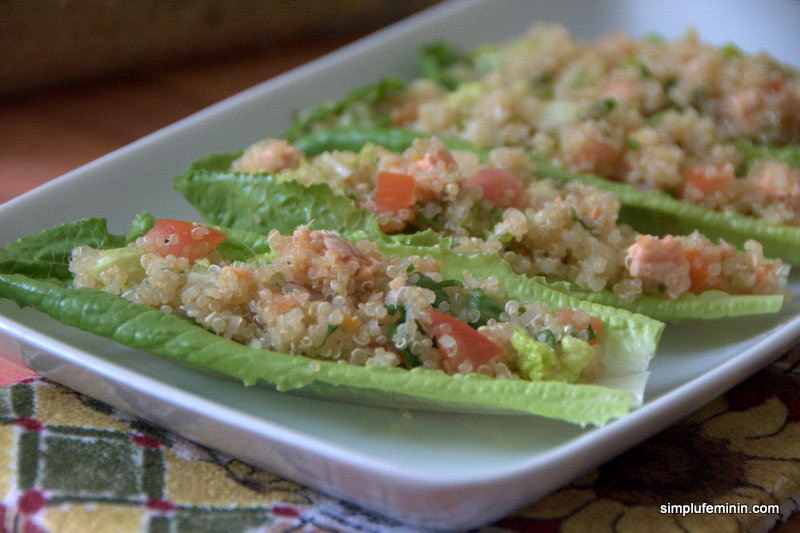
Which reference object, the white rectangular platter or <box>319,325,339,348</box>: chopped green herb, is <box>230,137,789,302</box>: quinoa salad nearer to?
the white rectangular platter

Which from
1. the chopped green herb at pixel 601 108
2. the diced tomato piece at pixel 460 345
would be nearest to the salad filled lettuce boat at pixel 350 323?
the diced tomato piece at pixel 460 345

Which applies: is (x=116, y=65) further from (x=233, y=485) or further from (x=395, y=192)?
(x=233, y=485)

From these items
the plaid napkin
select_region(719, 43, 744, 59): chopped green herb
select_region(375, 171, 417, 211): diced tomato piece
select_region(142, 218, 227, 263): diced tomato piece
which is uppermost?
select_region(719, 43, 744, 59): chopped green herb

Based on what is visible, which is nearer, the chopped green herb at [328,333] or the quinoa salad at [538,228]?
the chopped green herb at [328,333]

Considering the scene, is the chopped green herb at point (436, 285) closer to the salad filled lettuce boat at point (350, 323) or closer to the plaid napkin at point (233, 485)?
the salad filled lettuce boat at point (350, 323)

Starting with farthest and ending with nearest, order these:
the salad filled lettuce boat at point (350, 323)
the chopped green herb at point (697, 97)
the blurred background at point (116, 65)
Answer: the blurred background at point (116, 65)
the chopped green herb at point (697, 97)
the salad filled lettuce boat at point (350, 323)

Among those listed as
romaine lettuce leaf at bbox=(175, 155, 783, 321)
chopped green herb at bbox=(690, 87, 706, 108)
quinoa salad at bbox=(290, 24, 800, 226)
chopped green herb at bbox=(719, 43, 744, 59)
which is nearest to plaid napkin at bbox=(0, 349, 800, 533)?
romaine lettuce leaf at bbox=(175, 155, 783, 321)

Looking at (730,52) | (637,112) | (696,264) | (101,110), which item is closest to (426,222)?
(696,264)
